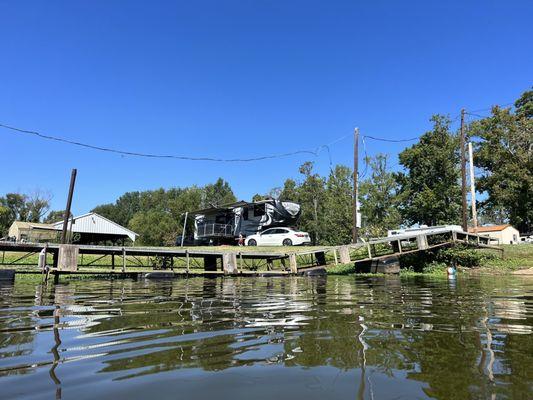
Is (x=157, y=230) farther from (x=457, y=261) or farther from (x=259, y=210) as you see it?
(x=457, y=261)

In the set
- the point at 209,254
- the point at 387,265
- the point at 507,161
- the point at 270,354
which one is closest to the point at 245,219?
the point at 209,254

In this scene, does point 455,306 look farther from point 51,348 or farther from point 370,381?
point 51,348

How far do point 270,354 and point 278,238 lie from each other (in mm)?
27759

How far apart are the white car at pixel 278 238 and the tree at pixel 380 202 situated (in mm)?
17013

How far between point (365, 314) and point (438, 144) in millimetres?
42198

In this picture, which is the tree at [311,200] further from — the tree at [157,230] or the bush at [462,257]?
the bush at [462,257]

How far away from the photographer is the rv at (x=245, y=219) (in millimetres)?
35969

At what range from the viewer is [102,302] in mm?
10023

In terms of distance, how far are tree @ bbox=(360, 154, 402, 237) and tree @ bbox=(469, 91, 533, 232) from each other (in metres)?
9.15

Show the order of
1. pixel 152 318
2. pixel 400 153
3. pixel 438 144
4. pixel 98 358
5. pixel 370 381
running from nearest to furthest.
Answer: pixel 370 381 < pixel 98 358 < pixel 152 318 < pixel 438 144 < pixel 400 153

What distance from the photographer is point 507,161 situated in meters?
40.3

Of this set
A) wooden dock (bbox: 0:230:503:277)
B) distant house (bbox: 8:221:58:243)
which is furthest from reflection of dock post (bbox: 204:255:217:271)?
distant house (bbox: 8:221:58:243)

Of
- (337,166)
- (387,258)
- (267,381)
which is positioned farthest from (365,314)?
(337,166)

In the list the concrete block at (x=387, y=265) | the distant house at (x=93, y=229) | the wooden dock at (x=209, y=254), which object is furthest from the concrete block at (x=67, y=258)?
the distant house at (x=93, y=229)
